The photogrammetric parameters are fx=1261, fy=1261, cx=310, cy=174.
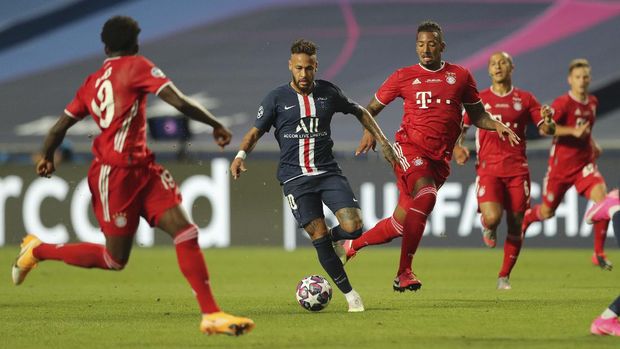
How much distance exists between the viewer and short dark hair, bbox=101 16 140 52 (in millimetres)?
7551

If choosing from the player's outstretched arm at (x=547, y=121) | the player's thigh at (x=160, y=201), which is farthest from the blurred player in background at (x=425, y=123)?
the player's thigh at (x=160, y=201)

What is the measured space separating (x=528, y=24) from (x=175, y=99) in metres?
22.1

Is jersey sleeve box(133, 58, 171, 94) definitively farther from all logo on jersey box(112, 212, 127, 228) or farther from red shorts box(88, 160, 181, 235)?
all logo on jersey box(112, 212, 127, 228)

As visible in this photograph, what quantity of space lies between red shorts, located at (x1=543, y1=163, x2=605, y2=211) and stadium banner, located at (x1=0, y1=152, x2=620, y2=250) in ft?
10.2

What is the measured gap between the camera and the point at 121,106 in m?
7.54

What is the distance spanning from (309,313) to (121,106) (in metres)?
2.54

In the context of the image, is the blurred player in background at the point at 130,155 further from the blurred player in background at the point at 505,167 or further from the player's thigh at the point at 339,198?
the blurred player in background at the point at 505,167

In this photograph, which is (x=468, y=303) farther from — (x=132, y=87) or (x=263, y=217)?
(x=263, y=217)

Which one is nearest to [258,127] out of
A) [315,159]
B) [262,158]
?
[315,159]

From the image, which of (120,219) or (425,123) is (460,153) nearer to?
(425,123)

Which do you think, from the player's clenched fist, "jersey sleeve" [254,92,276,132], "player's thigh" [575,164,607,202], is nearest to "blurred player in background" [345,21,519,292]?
"jersey sleeve" [254,92,276,132]

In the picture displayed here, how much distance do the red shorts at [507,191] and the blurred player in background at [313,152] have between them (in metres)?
2.52

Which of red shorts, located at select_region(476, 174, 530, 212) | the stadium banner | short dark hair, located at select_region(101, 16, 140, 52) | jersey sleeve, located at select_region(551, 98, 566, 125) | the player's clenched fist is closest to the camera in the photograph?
short dark hair, located at select_region(101, 16, 140, 52)

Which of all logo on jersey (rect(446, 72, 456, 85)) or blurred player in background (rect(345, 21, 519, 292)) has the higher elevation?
all logo on jersey (rect(446, 72, 456, 85))
